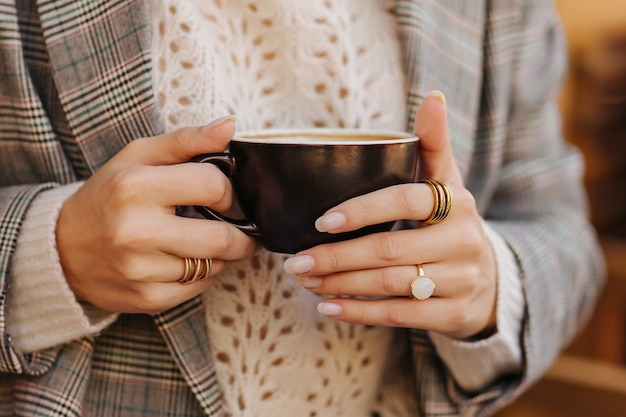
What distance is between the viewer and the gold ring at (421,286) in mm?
561

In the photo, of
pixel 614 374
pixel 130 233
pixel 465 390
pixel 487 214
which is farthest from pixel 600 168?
pixel 130 233

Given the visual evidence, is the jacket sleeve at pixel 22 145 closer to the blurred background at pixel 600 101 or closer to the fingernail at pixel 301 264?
the fingernail at pixel 301 264

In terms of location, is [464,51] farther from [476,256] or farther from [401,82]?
[476,256]

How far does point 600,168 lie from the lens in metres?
2.31

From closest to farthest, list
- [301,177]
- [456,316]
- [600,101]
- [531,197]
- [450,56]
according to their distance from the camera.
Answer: [301,177] → [456,316] → [450,56] → [531,197] → [600,101]

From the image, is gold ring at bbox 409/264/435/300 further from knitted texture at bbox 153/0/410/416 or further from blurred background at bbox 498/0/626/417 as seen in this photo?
blurred background at bbox 498/0/626/417

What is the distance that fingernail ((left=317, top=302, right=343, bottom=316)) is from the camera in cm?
57

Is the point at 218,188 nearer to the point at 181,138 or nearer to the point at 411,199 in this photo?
the point at 181,138

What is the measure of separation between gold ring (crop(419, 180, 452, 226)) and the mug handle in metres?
0.14

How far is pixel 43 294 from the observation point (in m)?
0.59

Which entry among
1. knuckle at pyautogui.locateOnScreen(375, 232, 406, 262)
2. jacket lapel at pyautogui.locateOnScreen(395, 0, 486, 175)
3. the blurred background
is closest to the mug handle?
knuckle at pyautogui.locateOnScreen(375, 232, 406, 262)

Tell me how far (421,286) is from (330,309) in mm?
78

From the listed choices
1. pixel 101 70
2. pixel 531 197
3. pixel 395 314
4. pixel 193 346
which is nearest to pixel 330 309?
pixel 395 314

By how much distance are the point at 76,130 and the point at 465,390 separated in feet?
1.63
